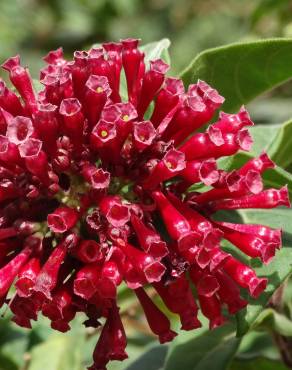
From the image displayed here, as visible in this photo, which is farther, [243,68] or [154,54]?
[154,54]

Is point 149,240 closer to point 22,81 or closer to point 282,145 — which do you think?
point 22,81

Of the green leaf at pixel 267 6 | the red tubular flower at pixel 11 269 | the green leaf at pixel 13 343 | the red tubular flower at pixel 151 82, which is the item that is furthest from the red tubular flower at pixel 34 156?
the green leaf at pixel 267 6

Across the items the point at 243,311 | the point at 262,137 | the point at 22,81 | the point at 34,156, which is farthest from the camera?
the point at 262,137

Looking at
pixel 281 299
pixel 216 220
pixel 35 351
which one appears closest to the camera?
pixel 216 220

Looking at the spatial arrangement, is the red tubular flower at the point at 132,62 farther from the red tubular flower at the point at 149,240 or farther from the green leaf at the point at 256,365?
the green leaf at the point at 256,365

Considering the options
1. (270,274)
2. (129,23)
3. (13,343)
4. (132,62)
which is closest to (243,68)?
(132,62)

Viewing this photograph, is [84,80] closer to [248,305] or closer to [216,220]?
[216,220]

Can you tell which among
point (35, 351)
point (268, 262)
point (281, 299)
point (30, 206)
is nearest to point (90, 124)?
point (30, 206)
